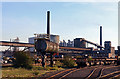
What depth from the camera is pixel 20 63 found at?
110 feet

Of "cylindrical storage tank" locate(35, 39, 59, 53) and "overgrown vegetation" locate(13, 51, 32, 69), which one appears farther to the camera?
"cylindrical storage tank" locate(35, 39, 59, 53)

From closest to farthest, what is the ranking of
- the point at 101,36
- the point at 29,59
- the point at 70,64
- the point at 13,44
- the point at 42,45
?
the point at 29,59 → the point at 42,45 → the point at 70,64 → the point at 13,44 → the point at 101,36

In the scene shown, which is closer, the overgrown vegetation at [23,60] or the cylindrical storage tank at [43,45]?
the overgrown vegetation at [23,60]

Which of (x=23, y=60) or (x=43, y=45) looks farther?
(x=43, y=45)

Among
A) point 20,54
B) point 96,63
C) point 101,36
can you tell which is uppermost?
point 101,36

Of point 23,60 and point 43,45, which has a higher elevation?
point 43,45

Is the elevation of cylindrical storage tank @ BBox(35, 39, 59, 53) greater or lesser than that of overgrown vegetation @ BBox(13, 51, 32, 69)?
greater

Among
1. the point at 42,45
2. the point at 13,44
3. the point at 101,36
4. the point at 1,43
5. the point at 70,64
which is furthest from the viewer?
the point at 101,36

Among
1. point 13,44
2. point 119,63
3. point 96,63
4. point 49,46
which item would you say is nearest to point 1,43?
point 13,44

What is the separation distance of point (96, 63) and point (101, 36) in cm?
10180

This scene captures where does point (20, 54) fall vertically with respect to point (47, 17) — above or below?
below

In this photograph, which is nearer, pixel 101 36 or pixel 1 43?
pixel 1 43

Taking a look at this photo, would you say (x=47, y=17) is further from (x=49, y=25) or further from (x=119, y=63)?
(x=119, y=63)

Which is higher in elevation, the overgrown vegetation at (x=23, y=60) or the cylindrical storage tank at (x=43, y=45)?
the cylindrical storage tank at (x=43, y=45)
